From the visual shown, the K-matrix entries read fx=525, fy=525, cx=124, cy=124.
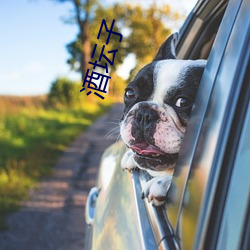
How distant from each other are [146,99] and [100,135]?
1006 cm

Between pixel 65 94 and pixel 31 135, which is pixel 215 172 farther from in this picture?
pixel 65 94

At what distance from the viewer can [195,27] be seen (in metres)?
2.69

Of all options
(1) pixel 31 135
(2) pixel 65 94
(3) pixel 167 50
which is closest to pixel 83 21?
(2) pixel 65 94

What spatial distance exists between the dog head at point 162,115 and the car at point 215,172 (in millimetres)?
174

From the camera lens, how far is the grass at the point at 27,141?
234 inches

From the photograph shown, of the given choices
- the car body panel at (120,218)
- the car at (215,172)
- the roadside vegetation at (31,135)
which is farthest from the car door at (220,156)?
the roadside vegetation at (31,135)

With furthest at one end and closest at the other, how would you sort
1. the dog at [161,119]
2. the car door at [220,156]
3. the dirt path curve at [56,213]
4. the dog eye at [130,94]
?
the dirt path curve at [56,213], the dog eye at [130,94], the dog at [161,119], the car door at [220,156]

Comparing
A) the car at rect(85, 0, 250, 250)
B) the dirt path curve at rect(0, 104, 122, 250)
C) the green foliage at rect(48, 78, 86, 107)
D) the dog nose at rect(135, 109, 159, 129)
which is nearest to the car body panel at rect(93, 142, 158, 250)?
the car at rect(85, 0, 250, 250)

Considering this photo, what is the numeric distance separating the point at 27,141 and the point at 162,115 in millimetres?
7739

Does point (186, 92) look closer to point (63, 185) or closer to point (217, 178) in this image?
point (217, 178)

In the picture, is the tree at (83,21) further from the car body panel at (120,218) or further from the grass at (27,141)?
the car body panel at (120,218)

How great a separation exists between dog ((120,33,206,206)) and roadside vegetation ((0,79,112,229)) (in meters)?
3.39

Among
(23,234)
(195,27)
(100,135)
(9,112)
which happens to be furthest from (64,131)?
(195,27)

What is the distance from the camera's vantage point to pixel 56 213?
17.5 feet
